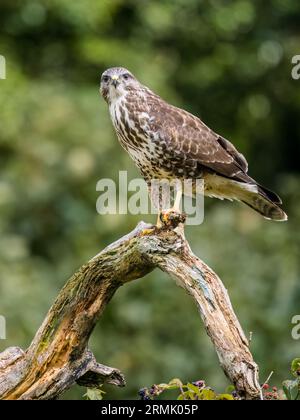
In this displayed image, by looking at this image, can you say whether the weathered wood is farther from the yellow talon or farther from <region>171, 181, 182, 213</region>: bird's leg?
<region>171, 181, 182, 213</region>: bird's leg

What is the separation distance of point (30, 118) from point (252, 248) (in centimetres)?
240

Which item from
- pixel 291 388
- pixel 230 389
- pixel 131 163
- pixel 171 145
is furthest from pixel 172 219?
pixel 131 163

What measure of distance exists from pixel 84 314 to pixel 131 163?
5280 millimetres

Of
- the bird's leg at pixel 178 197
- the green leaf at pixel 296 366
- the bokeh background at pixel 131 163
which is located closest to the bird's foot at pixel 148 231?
the bird's leg at pixel 178 197

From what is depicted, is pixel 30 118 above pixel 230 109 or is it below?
below

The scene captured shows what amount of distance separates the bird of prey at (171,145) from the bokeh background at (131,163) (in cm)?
242

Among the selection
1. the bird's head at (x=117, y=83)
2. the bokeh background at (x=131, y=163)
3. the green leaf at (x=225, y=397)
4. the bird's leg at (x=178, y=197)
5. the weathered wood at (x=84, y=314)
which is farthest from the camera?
the bokeh background at (x=131, y=163)

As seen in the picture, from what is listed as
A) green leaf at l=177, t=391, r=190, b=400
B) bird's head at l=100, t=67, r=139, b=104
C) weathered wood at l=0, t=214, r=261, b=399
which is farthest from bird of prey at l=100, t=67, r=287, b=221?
green leaf at l=177, t=391, r=190, b=400

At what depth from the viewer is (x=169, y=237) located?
5.50m

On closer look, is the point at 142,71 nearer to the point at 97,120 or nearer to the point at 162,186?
the point at 97,120

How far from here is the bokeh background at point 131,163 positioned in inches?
361

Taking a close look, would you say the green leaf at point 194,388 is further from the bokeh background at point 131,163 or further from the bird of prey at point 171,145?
the bokeh background at point 131,163
